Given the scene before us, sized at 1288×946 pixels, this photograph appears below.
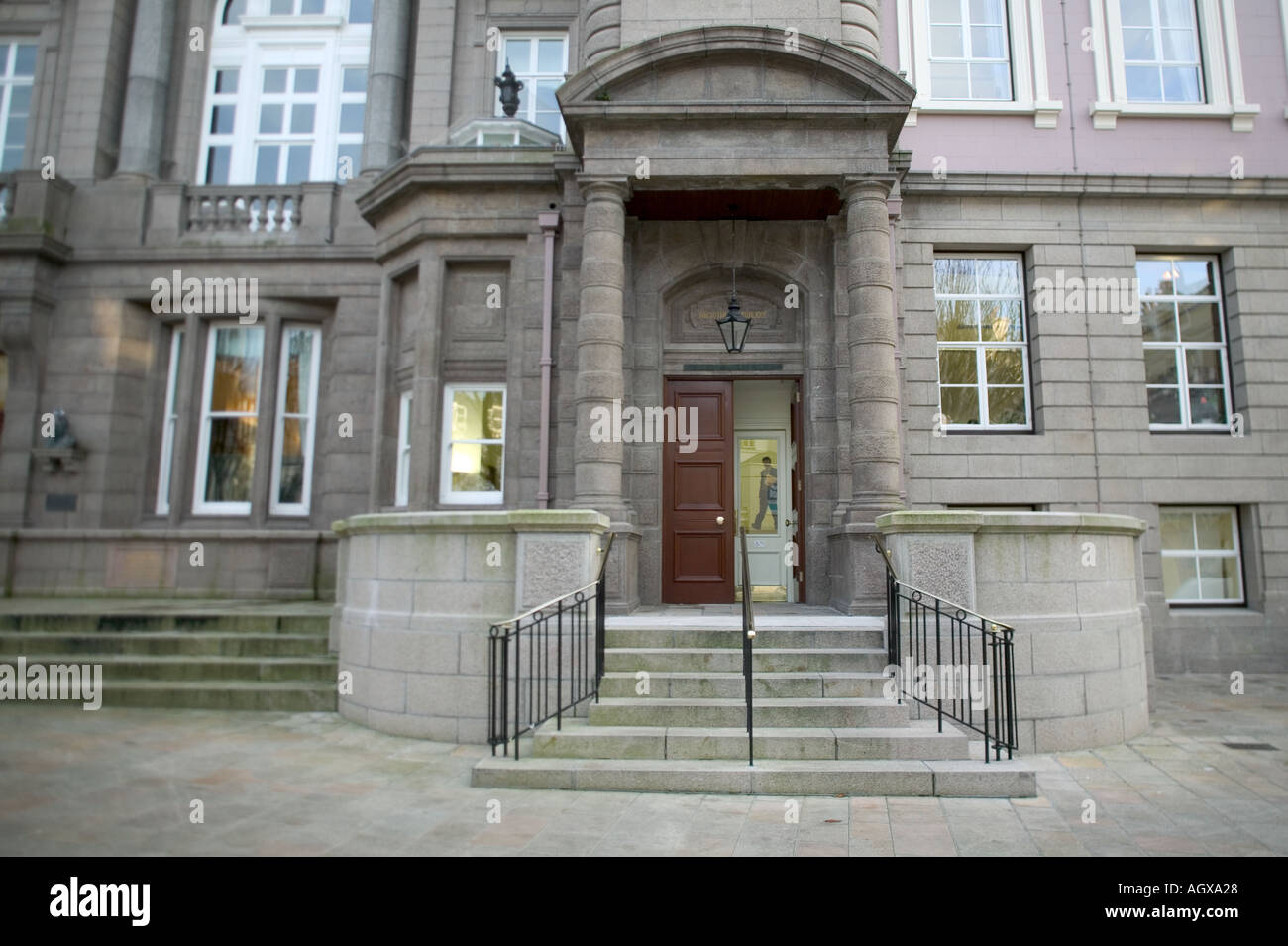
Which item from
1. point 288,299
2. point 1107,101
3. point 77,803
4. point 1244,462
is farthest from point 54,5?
point 1244,462

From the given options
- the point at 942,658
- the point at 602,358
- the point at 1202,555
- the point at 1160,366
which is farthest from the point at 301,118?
the point at 1202,555

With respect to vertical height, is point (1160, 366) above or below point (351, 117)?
below

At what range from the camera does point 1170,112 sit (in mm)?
11922

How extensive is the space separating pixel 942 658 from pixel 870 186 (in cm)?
545

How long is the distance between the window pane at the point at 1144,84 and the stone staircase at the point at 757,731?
10034mm

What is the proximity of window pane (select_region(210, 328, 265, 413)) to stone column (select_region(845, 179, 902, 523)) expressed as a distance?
989 cm

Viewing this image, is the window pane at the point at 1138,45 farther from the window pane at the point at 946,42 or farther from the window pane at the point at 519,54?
the window pane at the point at 519,54

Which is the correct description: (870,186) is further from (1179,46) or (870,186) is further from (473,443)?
(1179,46)

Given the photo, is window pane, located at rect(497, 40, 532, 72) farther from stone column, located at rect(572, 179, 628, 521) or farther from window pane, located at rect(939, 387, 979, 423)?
window pane, located at rect(939, 387, 979, 423)

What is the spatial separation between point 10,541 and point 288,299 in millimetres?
5765

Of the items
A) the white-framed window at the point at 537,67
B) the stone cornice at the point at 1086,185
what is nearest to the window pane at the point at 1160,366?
the stone cornice at the point at 1086,185

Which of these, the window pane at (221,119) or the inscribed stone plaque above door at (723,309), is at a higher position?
the window pane at (221,119)

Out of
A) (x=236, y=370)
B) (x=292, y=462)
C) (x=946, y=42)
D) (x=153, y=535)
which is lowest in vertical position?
(x=153, y=535)

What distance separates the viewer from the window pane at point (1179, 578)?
11.5m
